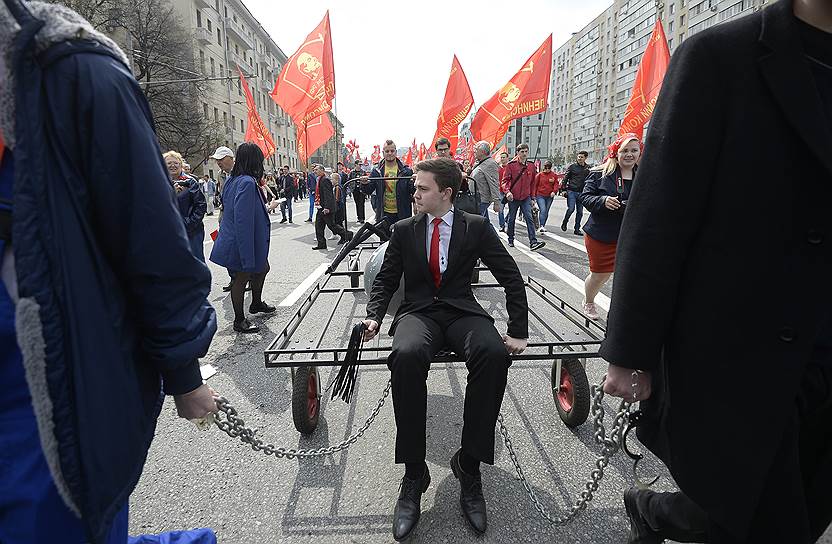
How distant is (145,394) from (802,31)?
187 cm

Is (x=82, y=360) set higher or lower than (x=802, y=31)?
lower

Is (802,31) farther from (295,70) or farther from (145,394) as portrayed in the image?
(295,70)

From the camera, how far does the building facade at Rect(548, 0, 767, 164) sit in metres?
66.0

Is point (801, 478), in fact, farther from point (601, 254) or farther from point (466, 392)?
point (601, 254)

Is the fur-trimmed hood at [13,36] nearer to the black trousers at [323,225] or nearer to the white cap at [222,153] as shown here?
the white cap at [222,153]

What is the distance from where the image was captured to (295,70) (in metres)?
11.4

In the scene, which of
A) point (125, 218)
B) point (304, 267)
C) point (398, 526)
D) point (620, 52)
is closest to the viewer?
point (125, 218)

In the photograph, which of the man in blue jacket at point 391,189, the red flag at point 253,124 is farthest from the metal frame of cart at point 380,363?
the red flag at point 253,124

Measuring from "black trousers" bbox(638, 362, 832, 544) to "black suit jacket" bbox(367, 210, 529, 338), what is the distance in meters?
1.55

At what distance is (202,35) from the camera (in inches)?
1954

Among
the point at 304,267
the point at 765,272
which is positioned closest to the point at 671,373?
the point at 765,272

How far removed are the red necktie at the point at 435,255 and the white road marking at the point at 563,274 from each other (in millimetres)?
3348

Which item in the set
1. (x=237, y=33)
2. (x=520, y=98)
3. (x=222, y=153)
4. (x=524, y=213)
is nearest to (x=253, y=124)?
(x=520, y=98)

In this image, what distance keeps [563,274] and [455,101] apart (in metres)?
7.22
